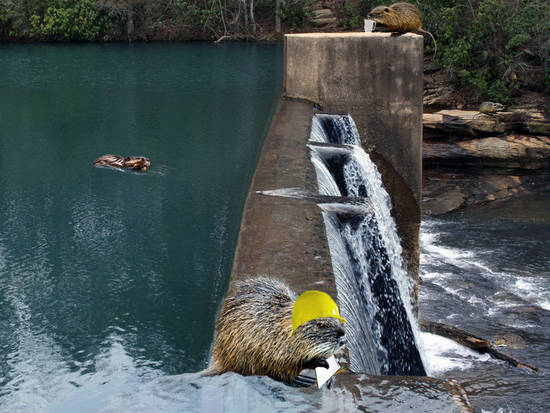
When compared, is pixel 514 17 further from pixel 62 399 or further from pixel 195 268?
pixel 62 399

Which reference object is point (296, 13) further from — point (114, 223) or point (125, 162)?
point (114, 223)

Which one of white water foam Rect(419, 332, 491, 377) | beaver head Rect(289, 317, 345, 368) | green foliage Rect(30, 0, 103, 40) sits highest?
green foliage Rect(30, 0, 103, 40)

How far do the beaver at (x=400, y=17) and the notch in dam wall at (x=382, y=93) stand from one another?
1.17 meters

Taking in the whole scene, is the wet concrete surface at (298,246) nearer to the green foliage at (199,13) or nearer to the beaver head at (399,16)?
the beaver head at (399,16)

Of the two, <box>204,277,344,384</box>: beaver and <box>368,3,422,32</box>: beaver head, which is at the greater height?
<box>368,3,422,32</box>: beaver head

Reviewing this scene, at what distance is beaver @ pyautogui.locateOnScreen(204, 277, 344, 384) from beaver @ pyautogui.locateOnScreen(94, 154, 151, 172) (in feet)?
23.3

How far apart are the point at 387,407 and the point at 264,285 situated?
2.61 ft

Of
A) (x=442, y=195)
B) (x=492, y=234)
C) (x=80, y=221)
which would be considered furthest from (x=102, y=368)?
(x=442, y=195)

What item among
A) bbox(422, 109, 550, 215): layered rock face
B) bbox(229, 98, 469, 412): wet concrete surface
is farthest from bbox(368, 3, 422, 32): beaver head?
bbox(422, 109, 550, 215): layered rock face

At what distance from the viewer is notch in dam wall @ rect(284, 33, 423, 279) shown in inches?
410

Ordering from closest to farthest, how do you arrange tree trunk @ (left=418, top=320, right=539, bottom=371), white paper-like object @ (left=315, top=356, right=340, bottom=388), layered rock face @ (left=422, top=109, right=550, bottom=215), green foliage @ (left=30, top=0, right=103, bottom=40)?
white paper-like object @ (left=315, top=356, right=340, bottom=388)
tree trunk @ (left=418, top=320, right=539, bottom=371)
layered rock face @ (left=422, top=109, right=550, bottom=215)
green foliage @ (left=30, top=0, right=103, bottom=40)

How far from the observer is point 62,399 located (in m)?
4.45

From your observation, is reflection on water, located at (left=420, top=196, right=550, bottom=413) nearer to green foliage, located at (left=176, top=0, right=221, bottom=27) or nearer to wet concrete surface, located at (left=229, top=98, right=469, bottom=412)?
wet concrete surface, located at (left=229, top=98, right=469, bottom=412)

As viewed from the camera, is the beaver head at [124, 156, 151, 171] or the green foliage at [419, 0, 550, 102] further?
the green foliage at [419, 0, 550, 102]
